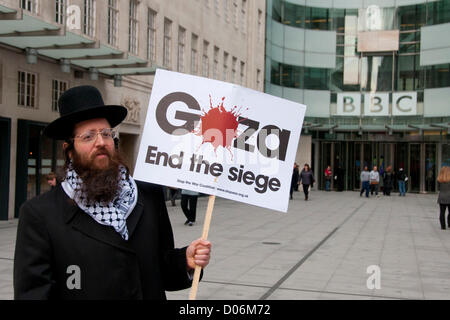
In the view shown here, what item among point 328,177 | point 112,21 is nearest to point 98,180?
point 112,21

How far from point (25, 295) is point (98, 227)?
0.40 metres

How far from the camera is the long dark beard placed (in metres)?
2.62

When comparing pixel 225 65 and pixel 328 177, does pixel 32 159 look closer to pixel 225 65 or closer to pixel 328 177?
pixel 225 65

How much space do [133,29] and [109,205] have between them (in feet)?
72.3

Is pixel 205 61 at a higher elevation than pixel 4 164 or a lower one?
higher

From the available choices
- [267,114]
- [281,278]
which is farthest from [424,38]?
[267,114]

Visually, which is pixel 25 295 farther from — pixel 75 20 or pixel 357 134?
pixel 357 134

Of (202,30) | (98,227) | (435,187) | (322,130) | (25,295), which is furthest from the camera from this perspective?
(322,130)

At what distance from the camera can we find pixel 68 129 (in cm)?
284

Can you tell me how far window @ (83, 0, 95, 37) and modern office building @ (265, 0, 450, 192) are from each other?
22.4 metres

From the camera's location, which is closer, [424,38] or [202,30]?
[202,30]

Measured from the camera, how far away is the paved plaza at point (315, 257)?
8172 millimetres

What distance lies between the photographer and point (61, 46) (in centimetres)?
1691

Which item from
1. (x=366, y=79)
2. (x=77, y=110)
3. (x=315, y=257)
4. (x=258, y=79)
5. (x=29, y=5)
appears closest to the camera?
(x=77, y=110)
